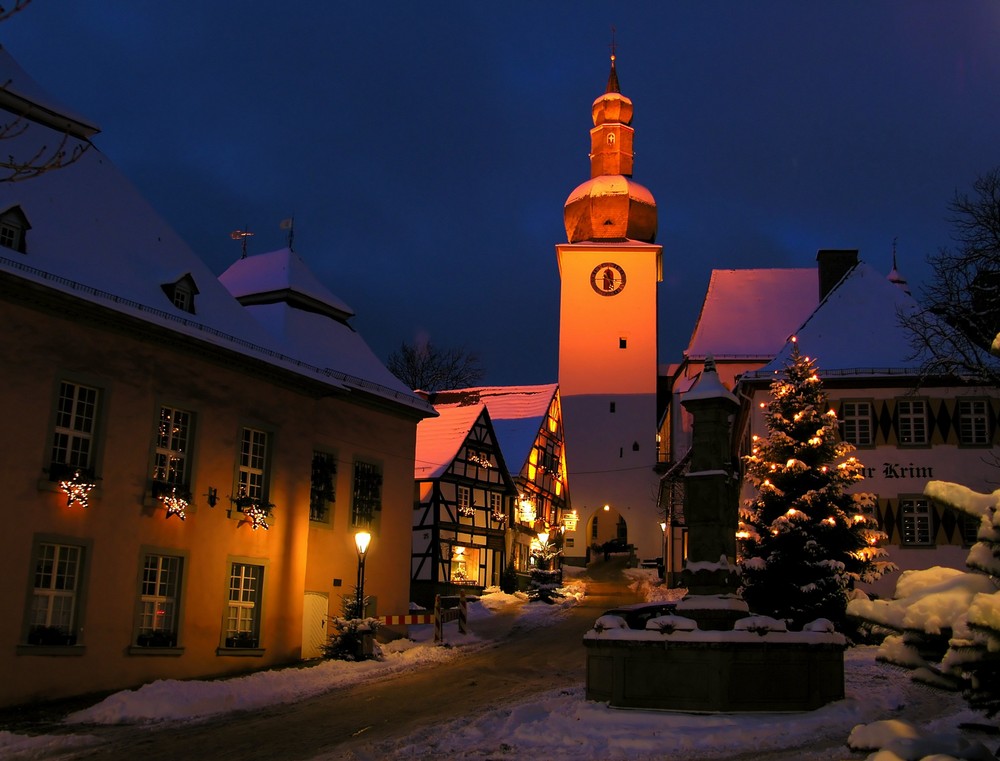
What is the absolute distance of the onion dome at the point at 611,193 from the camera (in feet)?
237

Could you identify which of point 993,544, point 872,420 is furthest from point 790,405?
point 993,544

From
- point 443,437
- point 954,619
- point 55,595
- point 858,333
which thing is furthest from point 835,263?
point 954,619

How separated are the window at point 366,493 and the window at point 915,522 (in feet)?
50.8

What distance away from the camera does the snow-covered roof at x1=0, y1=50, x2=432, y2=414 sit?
19969 mm

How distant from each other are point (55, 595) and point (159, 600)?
8.46 ft

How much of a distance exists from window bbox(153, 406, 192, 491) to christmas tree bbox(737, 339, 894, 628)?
13538 millimetres

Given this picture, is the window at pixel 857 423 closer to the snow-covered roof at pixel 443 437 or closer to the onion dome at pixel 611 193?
→ the snow-covered roof at pixel 443 437

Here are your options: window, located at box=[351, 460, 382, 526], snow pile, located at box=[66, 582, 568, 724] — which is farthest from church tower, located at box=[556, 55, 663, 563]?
snow pile, located at box=[66, 582, 568, 724]

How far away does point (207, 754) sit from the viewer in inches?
540

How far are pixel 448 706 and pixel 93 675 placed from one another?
656cm

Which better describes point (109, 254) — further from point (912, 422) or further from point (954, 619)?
point (912, 422)

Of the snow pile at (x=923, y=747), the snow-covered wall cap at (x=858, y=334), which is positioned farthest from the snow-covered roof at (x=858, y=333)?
the snow pile at (x=923, y=747)

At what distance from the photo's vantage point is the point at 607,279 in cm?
7188

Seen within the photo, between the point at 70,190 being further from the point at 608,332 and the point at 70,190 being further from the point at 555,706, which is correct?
the point at 608,332
